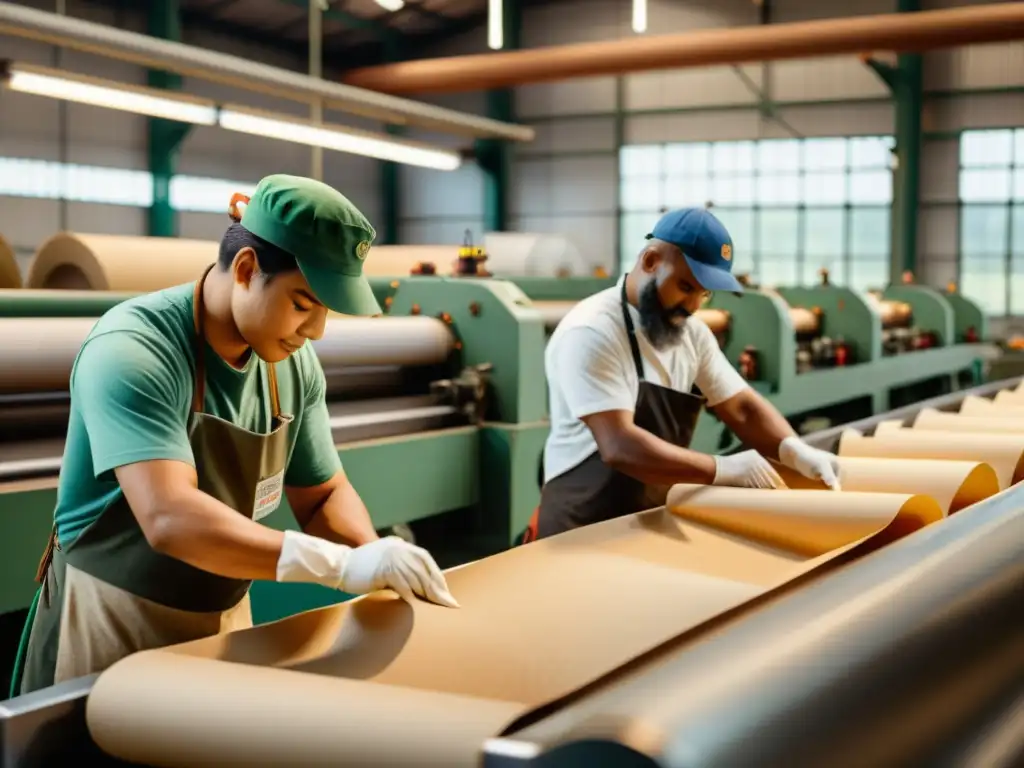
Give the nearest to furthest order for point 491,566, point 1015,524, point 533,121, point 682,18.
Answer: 1. point 1015,524
2. point 491,566
3. point 682,18
4. point 533,121

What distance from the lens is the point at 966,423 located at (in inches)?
102

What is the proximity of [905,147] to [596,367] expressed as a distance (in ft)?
35.4

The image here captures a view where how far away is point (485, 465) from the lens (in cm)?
337

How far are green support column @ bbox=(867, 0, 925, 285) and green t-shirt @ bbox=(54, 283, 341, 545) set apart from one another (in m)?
11.2

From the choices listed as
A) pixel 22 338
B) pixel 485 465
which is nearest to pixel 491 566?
pixel 22 338

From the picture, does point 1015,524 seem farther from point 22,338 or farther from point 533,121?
point 533,121

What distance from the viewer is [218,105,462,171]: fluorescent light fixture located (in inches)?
279

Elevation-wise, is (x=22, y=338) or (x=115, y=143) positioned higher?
(x=115, y=143)

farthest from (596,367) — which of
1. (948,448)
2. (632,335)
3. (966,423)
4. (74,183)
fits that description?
(74,183)

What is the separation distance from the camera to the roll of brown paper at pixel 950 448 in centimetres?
216

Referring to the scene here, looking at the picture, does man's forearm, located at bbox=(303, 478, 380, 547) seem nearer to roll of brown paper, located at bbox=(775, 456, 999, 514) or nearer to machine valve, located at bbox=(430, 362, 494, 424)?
roll of brown paper, located at bbox=(775, 456, 999, 514)

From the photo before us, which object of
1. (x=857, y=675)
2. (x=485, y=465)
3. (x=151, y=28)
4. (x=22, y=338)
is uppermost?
(x=151, y=28)

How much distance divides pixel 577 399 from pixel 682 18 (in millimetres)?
12086

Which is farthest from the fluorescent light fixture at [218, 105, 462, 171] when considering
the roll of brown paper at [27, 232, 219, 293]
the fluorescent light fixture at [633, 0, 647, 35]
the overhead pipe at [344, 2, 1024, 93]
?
the roll of brown paper at [27, 232, 219, 293]
